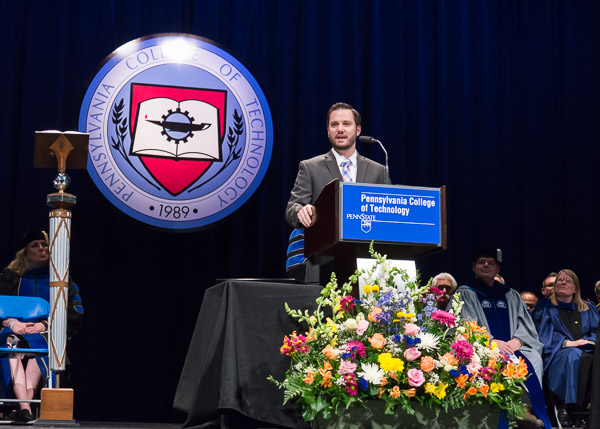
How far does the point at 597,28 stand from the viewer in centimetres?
677

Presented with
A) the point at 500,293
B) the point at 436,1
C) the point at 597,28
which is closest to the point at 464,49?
the point at 436,1

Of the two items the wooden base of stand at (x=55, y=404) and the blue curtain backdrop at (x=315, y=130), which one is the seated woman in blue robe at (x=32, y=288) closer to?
the blue curtain backdrop at (x=315, y=130)

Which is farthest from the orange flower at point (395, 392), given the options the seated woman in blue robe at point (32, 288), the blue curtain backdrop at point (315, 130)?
the blue curtain backdrop at point (315, 130)

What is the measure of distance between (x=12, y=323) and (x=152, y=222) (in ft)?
3.84

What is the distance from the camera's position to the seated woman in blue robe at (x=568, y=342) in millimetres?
5391

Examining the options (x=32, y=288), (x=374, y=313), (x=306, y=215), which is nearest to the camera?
(x=374, y=313)

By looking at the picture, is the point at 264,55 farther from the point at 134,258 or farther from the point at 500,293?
the point at 500,293

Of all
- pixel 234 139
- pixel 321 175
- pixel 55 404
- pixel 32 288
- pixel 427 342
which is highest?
pixel 234 139

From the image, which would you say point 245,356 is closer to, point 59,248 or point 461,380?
point 461,380

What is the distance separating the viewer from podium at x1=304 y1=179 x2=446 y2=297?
2965 millimetres

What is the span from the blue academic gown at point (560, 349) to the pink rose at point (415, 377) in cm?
300

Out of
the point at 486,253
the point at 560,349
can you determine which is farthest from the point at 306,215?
the point at 560,349

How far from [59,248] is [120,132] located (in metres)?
1.44

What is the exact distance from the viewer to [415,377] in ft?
8.78
